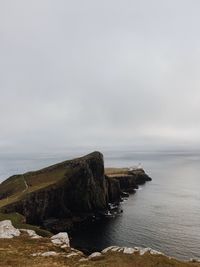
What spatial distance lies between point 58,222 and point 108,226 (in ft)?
62.9

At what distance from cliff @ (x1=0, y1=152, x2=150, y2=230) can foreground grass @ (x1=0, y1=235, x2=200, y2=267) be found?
64374 mm

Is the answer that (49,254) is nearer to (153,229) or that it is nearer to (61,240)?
(61,240)

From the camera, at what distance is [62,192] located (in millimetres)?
133500

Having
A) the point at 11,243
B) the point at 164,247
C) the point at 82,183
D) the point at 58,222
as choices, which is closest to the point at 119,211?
the point at 82,183

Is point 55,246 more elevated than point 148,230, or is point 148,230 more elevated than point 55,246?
point 55,246

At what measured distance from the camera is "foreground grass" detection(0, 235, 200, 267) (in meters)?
42.2

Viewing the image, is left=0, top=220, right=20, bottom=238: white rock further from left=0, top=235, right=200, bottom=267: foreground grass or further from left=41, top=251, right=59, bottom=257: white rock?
left=41, top=251, right=59, bottom=257: white rock

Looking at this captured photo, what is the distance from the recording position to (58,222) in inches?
4737

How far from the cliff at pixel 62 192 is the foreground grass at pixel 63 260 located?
211 ft

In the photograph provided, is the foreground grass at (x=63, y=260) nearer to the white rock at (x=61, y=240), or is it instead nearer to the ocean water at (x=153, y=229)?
the white rock at (x=61, y=240)

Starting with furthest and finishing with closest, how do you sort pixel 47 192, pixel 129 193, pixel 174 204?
pixel 129 193 → pixel 174 204 → pixel 47 192

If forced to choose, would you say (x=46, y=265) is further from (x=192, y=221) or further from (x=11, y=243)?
(x=192, y=221)

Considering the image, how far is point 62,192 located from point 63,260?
3547 inches

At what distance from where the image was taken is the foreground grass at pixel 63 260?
4222 cm
